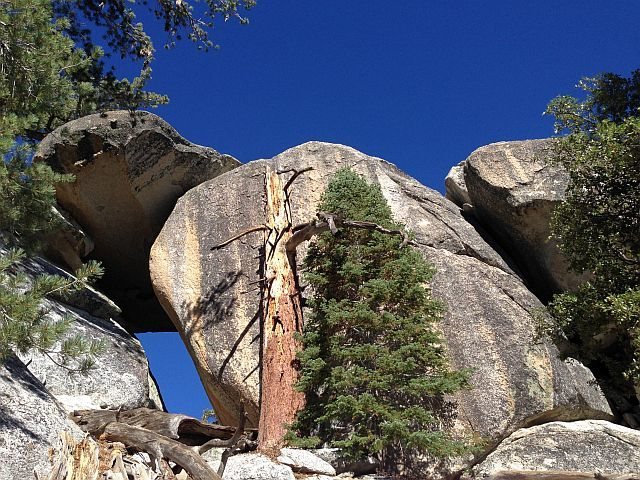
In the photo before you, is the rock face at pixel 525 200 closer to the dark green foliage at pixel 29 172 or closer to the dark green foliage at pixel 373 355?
the dark green foliage at pixel 373 355

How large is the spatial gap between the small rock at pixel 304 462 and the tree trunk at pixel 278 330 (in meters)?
0.81

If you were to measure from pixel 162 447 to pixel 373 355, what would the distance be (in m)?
3.89

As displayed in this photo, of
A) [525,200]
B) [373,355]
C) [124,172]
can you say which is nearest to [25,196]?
[373,355]

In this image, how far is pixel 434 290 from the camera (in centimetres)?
1325

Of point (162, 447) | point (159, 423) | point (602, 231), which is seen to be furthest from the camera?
point (602, 231)

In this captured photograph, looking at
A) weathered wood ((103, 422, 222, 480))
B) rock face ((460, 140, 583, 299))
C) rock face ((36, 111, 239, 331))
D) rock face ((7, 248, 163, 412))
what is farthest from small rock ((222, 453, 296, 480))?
rock face ((36, 111, 239, 331))

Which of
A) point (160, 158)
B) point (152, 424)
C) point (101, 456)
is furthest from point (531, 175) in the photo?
point (101, 456)

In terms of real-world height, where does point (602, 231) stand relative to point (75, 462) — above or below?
above

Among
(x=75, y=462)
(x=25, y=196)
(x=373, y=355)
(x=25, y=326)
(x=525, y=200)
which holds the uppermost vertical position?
(x=525, y=200)

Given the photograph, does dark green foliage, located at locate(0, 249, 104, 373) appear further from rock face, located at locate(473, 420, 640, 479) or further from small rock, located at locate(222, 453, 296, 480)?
rock face, located at locate(473, 420, 640, 479)

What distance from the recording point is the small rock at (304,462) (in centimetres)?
934

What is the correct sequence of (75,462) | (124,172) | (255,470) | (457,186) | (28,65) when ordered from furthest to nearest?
(457,186) < (124,172) < (255,470) < (28,65) < (75,462)

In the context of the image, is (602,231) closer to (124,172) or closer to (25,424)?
(25,424)

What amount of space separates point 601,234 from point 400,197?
18.0ft
